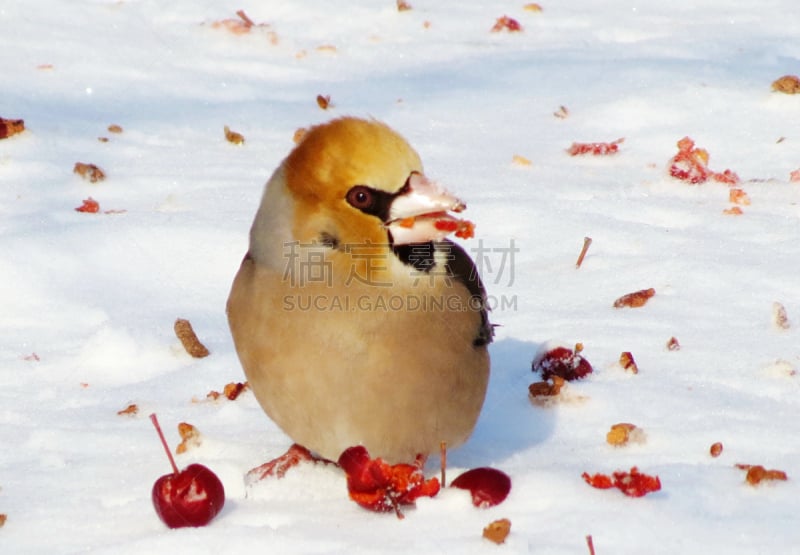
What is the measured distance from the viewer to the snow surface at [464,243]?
2725 millimetres

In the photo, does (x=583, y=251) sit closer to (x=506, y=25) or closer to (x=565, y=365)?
(x=565, y=365)

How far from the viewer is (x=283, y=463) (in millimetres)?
2979

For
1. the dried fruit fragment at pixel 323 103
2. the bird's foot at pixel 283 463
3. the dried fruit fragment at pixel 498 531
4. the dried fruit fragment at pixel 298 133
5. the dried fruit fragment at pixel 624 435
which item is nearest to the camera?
the dried fruit fragment at pixel 498 531

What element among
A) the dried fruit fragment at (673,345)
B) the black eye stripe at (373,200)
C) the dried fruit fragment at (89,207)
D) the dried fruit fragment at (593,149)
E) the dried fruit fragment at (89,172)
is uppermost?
the black eye stripe at (373,200)

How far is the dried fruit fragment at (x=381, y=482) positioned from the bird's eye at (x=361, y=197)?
1.80ft

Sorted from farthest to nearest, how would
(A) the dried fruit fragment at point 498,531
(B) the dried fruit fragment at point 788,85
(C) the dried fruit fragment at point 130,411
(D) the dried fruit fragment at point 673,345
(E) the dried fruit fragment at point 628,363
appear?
(B) the dried fruit fragment at point 788,85, (D) the dried fruit fragment at point 673,345, (E) the dried fruit fragment at point 628,363, (C) the dried fruit fragment at point 130,411, (A) the dried fruit fragment at point 498,531

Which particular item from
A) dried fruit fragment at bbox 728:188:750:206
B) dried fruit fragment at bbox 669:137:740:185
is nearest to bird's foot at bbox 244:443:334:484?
dried fruit fragment at bbox 728:188:750:206

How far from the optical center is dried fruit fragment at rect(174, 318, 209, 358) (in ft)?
12.2

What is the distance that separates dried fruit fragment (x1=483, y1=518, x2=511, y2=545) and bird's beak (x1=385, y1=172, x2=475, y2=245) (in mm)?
627

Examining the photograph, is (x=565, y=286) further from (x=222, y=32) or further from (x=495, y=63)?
(x=222, y=32)

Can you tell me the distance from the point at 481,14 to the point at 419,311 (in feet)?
14.7

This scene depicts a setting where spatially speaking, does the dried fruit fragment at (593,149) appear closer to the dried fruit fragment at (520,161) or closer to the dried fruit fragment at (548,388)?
the dried fruit fragment at (520,161)

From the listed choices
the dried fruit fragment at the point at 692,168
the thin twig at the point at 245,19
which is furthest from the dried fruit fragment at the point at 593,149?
the thin twig at the point at 245,19

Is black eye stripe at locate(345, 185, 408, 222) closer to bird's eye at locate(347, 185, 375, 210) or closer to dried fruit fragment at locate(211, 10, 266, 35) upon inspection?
bird's eye at locate(347, 185, 375, 210)
